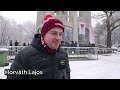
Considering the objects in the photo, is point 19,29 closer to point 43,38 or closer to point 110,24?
point 110,24

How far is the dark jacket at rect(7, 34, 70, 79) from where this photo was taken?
1789 millimetres

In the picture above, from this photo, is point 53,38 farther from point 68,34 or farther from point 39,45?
point 68,34

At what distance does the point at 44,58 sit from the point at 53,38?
0.18 m

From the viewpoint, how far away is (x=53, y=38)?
1.85 m

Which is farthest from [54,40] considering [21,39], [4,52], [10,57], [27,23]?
[27,23]

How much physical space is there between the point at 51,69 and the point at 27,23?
5585 cm

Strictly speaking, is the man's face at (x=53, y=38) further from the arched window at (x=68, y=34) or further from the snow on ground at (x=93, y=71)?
the arched window at (x=68, y=34)

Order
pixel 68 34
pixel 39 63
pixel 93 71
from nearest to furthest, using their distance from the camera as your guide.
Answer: pixel 39 63
pixel 93 71
pixel 68 34

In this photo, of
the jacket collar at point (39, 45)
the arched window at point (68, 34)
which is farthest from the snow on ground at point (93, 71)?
the arched window at point (68, 34)

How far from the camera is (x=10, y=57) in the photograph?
11344 millimetres

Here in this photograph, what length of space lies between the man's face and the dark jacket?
0.07m

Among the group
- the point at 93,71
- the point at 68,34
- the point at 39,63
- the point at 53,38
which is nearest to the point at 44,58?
the point at 39,63

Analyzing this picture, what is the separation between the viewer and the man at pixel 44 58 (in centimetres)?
178

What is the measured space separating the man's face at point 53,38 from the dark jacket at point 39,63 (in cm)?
7
